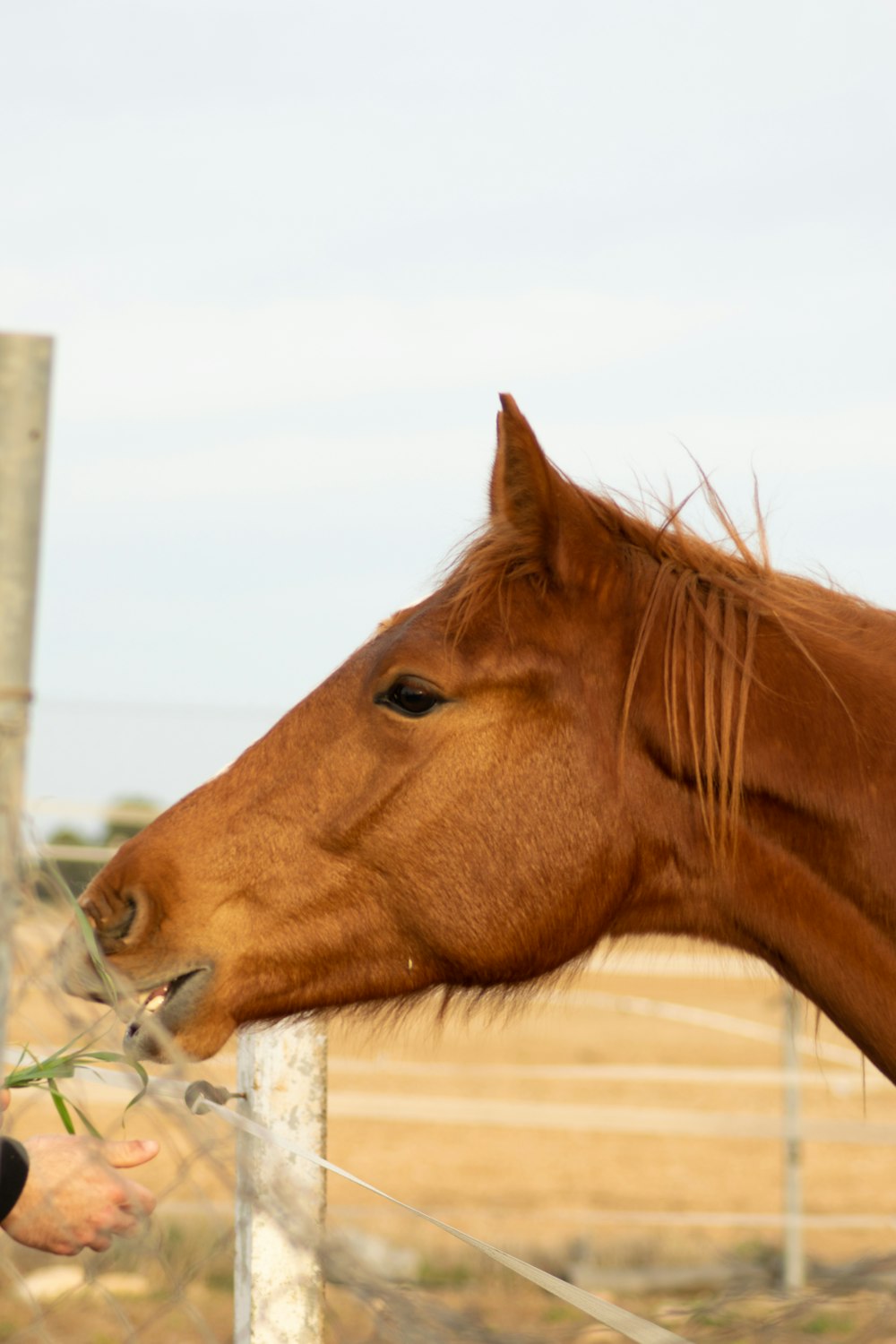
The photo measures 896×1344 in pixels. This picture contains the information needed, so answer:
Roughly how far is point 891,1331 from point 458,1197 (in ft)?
27.0

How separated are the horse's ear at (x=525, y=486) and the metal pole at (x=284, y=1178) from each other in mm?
1079

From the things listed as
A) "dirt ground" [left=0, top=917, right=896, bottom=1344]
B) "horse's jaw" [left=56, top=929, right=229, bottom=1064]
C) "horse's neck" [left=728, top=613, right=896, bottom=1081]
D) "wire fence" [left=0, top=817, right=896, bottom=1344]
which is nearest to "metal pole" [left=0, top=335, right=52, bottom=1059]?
"wire fence" [left=0, top=817, right=896, bottom=1344]

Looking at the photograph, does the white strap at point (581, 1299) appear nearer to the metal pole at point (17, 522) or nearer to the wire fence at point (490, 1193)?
the wire fence at point (490, 1193)

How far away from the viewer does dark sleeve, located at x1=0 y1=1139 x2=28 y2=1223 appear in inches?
74.4

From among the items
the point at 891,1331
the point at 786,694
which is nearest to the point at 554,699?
the point at 786,694

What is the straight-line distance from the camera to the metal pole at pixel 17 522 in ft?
4.84

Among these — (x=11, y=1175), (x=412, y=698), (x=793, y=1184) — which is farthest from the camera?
(x=793, y=1184)

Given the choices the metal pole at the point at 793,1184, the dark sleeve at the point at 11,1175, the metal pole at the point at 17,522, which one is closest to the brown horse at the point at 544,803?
the dark sleeve at the point at 11,1175

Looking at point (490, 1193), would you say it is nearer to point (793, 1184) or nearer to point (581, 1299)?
point (793, 1184)

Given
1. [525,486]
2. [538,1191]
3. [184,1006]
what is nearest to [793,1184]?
[538,1191]

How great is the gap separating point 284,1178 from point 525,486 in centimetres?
136

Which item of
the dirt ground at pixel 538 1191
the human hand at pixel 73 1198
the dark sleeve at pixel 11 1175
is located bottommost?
the dirt ground at pixel 538 1191

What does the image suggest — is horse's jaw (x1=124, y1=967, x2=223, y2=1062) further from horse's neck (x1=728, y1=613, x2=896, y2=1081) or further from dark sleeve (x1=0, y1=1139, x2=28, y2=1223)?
horse's neck (x1=728, y1=613, x2=896, y2=1081)

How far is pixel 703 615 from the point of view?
2543 mm
